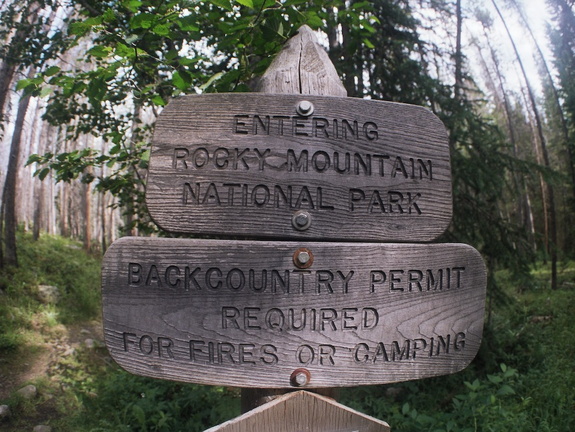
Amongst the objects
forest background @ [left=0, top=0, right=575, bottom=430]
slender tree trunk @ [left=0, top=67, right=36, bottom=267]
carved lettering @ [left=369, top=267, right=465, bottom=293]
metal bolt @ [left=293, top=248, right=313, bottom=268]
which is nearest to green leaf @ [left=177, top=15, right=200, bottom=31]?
forest background @ [left=0, top=0, right=575, bottom=430]

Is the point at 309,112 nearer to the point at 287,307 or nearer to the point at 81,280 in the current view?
the point at 287,307

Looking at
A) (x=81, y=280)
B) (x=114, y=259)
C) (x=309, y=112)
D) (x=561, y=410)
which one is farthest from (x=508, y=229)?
(x=81, y=280)

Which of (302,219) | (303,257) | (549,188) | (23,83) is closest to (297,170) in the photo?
(302,219)

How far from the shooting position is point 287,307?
115cm

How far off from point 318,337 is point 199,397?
3.55 meters

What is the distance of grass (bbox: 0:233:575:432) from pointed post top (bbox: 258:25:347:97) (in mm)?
2139

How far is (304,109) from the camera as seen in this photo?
124cm

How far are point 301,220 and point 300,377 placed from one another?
0.43m

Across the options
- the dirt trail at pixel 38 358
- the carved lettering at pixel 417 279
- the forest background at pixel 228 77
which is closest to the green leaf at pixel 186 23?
the forest background at pixel 228 77

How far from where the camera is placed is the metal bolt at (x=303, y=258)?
115 cm

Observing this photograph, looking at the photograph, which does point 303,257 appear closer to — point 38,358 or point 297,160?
point 297,160

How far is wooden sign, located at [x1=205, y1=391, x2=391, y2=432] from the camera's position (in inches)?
45.3

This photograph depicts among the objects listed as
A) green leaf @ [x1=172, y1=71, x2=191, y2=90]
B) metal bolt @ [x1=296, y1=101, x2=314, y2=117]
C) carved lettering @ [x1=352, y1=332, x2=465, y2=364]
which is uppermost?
green leaf @ [x1=172, y1=71, x2=191, y2=90]

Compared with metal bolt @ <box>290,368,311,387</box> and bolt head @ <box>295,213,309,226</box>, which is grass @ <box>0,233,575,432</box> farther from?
bolt head @ <box>295,213,309,226</box>
